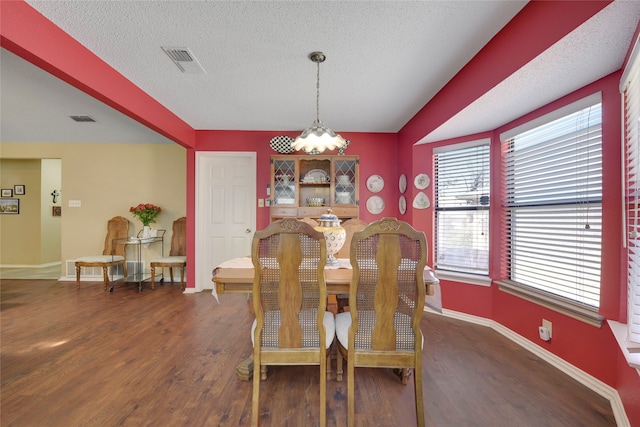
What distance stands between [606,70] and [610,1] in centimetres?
76

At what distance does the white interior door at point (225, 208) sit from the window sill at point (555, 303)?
334cm

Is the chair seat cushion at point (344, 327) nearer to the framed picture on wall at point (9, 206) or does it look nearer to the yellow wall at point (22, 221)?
the yellow wall at point (22, 221)

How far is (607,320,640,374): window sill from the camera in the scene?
3.61 feet

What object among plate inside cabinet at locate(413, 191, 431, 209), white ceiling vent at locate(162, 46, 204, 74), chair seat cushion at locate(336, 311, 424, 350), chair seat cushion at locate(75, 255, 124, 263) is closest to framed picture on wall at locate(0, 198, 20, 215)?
chair seat cushion at locate(75, 255, 124, 263)

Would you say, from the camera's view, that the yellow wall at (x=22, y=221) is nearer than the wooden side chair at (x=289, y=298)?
No

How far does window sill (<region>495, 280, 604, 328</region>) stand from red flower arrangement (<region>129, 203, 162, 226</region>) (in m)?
5.05

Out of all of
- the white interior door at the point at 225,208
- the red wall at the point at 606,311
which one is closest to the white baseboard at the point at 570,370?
the red wall at the point at 606,311

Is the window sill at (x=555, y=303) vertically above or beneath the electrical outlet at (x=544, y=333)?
above

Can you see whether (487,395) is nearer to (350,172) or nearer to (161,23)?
(350,172)

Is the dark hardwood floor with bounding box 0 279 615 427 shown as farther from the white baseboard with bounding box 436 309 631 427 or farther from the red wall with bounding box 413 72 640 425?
the red wall with bounding box 413 72 640 425

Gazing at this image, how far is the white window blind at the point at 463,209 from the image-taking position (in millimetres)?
2932

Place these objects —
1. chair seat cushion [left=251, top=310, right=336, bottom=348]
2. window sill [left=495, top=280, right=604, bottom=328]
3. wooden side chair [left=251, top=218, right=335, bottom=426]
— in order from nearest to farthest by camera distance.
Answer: wooden side chair [left=251, top=218, right=335, bottom=426]
chair seat cushion [left=251, top=310, right=336, bottom=348]
window sill [left=495, top=280, right=604, bottom=328]

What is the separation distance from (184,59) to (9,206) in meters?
6.46

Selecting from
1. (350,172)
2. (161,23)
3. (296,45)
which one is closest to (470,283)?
(350,172)
